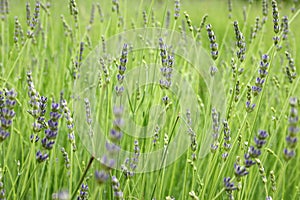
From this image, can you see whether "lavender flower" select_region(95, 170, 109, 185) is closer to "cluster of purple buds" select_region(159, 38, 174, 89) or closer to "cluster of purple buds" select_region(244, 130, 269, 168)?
"cluster of purple buds" select_region(244, 130, 269, 168)

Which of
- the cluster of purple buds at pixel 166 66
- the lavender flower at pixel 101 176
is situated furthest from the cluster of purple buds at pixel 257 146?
the cluster of purple buds at pixel 166 66

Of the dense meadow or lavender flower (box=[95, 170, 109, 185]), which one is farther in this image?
the dense meadow

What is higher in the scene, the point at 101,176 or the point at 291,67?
the point at 291,67

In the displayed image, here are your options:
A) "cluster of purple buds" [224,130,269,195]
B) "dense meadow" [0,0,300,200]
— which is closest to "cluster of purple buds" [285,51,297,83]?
"dense meadow" [0,0,300,200]

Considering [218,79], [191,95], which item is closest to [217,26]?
[218,79]

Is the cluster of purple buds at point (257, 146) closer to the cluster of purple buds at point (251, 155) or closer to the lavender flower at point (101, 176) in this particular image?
the cluster of purple buds at point (251, 155)

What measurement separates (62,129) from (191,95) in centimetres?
63

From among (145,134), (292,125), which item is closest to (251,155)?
(292,125)

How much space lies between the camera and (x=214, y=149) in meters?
1.08

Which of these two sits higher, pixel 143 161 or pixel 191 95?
pixel 191 95

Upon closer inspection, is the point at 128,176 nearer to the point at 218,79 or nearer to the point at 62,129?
the point at 62,129

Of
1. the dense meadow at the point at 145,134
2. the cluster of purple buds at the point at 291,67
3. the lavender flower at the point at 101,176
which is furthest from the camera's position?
the cluster of purple buds at the point at 291,67

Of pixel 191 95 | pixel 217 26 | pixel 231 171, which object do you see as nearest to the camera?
pixel 231 171

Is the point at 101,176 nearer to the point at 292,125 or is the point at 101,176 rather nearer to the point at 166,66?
the point at 292,125
